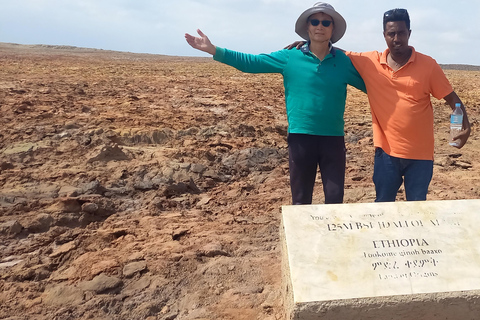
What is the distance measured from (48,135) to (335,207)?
5.89 metres

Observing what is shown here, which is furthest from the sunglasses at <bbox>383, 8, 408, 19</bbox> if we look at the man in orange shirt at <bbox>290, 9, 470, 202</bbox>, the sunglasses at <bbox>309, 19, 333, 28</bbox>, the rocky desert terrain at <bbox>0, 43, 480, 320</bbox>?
the rocky desert terrain at <bbox>0, 43, 480, 320</bbox>

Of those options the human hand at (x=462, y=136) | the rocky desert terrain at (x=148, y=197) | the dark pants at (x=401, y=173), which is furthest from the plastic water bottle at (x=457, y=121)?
the rocky desert terrain at (x=148, y=197)

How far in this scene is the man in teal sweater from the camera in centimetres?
310

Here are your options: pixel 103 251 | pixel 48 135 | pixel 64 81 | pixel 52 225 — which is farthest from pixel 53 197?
pixel 64 81

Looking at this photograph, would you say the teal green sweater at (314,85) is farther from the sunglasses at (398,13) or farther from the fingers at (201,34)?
the sunglasses at (398,13)

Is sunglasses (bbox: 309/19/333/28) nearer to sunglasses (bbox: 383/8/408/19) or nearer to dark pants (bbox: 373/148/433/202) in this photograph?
sunglasses (bbox: 383/8/408/19)

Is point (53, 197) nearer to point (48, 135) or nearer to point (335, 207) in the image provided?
point (48, 135)

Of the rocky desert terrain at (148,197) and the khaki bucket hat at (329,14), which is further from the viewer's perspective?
the rocky desert terrain at (148,197)

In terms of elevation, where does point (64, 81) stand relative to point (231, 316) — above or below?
above

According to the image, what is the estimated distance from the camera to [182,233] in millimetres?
4594

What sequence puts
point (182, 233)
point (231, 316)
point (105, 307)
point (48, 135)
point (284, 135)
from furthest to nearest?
1. point (284, 135)
2. point (48, 135)
3. point (182, 233)
4. point (105, 307)
5. point (231, 316)

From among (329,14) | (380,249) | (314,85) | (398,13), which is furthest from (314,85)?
(380,249)

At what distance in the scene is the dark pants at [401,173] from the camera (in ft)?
10.3

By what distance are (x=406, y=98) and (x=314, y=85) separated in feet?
2.06
